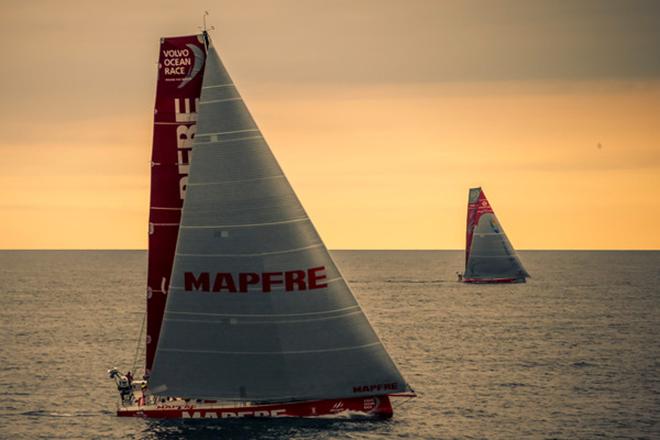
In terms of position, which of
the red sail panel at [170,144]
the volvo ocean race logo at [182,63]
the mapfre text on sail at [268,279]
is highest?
the volvo ocean race logo at [182,63]

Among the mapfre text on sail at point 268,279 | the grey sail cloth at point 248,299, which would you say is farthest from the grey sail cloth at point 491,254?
the mapfre text on sail at point 268,279

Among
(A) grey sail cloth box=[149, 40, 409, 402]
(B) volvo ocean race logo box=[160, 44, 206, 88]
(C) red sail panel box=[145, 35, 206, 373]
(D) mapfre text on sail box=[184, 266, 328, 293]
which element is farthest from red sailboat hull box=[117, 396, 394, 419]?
(B) volvo ocean race logo box=[160, 44, 206, 88]

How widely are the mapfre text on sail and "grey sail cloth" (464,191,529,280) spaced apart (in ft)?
321

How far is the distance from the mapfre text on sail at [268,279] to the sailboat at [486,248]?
9764 cm

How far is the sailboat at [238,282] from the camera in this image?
124ft

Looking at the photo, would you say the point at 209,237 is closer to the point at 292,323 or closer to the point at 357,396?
the point at 292,323

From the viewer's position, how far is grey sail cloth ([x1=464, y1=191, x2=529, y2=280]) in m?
134

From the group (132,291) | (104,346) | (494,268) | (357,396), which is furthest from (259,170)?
(132,291)

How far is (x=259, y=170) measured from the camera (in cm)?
3769

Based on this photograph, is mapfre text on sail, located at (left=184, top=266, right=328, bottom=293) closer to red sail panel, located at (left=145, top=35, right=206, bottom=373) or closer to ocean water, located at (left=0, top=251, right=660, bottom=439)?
red sail panel, located at (left=145, top=35, right=206, bottom=373)

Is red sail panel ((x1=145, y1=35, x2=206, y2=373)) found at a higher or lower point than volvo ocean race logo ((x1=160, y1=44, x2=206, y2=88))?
lower

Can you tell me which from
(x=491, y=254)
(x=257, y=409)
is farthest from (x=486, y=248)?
(x=257, y=409)

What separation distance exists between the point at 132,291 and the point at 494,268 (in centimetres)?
6537

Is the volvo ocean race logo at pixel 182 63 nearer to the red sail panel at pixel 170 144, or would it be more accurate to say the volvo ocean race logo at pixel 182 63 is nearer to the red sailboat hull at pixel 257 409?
the red sail panel at pixel 170 144
